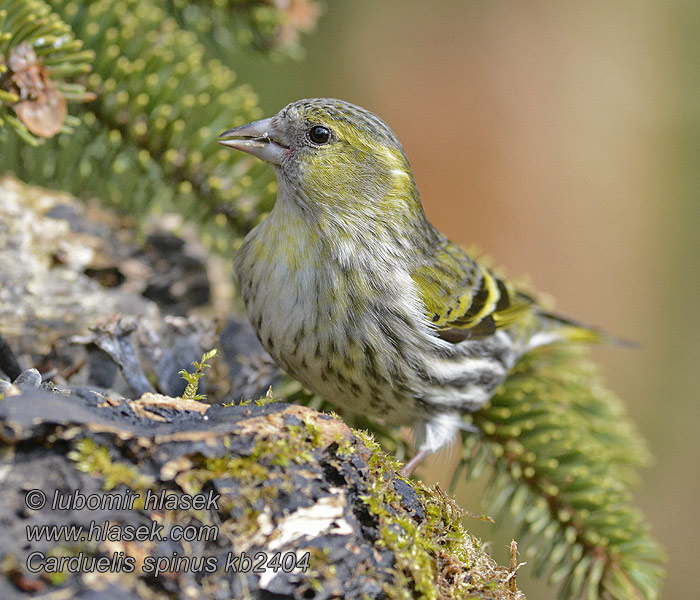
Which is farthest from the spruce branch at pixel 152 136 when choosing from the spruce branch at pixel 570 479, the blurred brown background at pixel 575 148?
the blurred brown background at pixel 575 148

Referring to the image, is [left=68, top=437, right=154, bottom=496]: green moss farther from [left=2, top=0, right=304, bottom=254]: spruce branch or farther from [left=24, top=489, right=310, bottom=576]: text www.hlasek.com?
[left=2, top=0, right=304, bottom=254]: spruce branch

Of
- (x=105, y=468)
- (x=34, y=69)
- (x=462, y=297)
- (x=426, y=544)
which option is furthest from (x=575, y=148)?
(x=105, y=468)

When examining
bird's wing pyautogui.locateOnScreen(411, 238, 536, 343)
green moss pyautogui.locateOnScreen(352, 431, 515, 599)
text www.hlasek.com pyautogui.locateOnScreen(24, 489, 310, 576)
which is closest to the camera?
text www.hlasek.com pyautogui.locateOnScreen(24, 489, 310, 576)

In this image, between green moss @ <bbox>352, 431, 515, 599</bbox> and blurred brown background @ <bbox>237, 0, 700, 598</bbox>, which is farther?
blurred brown background @ <bbox>237, 0, 700, 598</bbox>

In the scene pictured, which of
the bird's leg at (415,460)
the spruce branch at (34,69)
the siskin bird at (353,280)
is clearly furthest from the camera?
the bird's leg at (415,460)

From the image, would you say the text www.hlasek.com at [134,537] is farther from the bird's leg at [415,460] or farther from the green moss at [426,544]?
the bird's leg at [415,460]

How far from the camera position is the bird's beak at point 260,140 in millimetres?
1808

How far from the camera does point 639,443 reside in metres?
2.19

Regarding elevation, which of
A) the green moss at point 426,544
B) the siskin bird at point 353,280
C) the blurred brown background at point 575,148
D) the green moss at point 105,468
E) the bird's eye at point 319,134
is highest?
the blurred brown background at point 575,148

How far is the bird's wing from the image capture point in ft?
6.49

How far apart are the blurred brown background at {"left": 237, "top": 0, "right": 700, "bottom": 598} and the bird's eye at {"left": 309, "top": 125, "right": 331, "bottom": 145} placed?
205 cm

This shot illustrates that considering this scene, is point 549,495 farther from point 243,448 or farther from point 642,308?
point 642,308

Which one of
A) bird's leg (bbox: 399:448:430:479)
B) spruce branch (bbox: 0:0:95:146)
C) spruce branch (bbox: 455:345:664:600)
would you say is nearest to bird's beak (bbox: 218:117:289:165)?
spruce branch (bbox: 0:0:95:146)

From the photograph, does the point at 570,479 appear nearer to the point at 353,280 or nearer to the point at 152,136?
the point at 353,280
